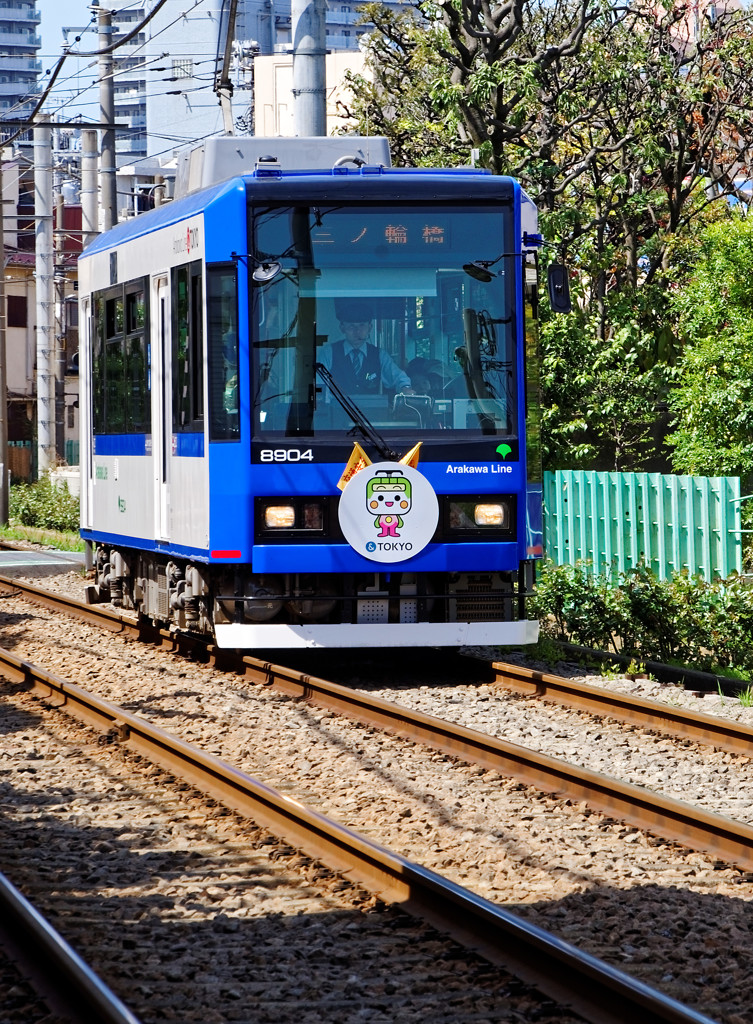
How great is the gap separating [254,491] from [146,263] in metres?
2.87

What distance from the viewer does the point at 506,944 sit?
218 inches


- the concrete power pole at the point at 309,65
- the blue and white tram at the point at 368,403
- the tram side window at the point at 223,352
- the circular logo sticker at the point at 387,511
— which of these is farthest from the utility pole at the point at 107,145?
the circular logo sticker at the point at 387,511

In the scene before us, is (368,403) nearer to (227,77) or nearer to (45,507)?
(227,77)

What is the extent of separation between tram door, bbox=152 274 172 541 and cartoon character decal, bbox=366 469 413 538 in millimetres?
2101

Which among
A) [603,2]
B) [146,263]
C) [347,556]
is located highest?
[603,2]

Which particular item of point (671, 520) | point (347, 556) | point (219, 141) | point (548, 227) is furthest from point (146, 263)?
point (548, 227)

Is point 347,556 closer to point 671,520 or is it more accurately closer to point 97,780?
point 97,780

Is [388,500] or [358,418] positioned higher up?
[358,418]

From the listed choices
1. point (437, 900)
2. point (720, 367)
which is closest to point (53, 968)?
point (437, 900)

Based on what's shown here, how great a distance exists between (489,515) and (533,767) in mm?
3583

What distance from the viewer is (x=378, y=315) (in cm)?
1173

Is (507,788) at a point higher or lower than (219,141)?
lower

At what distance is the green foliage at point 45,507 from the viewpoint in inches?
1325

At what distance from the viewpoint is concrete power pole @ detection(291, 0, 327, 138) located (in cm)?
1590
